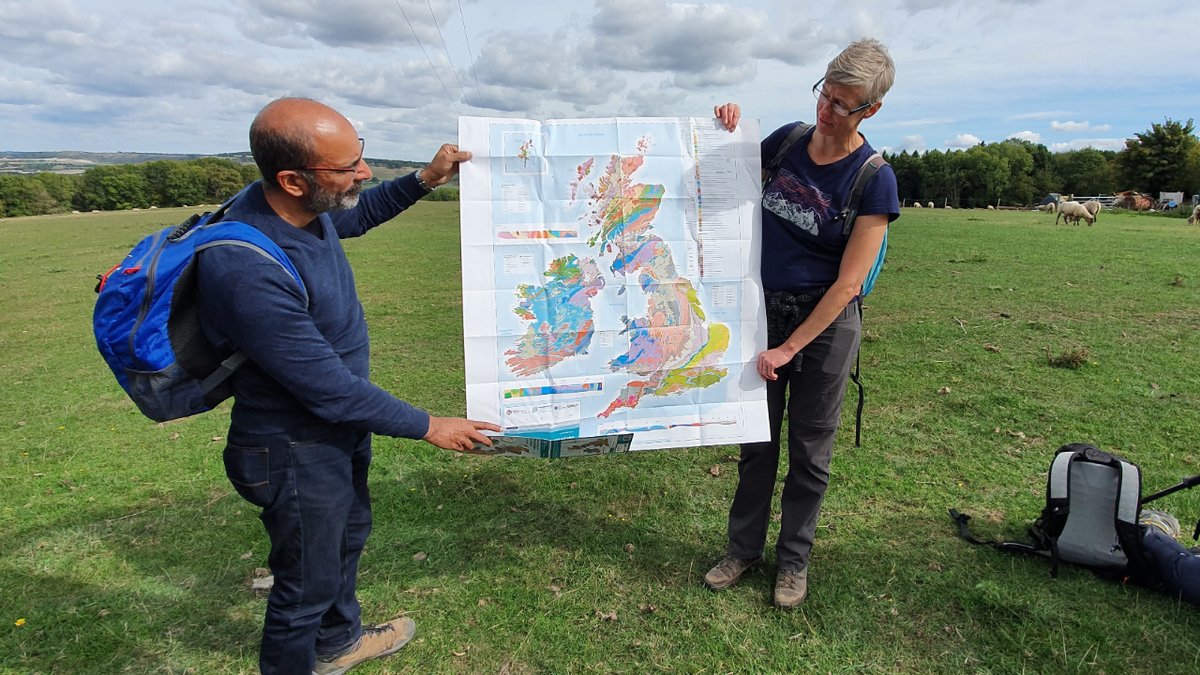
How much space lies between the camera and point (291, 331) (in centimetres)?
232

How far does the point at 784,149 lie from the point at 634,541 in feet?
8.95

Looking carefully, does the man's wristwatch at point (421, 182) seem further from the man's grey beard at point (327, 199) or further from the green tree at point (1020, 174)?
the green tree at point (1020, 174)

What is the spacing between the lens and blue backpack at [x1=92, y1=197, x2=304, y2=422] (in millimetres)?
2270

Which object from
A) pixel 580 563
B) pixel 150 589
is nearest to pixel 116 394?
pixel 150 589

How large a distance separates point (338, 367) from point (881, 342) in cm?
812

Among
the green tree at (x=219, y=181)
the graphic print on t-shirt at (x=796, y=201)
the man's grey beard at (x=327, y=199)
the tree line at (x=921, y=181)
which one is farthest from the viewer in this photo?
the green tree at (x=219, y=181)

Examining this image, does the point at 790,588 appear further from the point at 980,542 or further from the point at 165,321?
the point at 165,321

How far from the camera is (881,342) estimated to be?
29.4 feet

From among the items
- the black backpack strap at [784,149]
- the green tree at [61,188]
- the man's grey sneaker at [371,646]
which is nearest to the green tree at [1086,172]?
the black backpack strap at [784,149]

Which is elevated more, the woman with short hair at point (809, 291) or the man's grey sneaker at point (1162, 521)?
the woman with short hair at point (809, 291)

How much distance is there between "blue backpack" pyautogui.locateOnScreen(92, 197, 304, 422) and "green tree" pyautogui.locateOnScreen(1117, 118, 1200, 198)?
77.3 metres

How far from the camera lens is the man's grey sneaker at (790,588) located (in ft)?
12.3

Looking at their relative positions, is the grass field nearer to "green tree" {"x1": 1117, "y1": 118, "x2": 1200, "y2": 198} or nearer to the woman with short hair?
the woman with short hair

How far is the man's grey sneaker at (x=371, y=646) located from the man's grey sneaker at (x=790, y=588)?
6.88 feet
